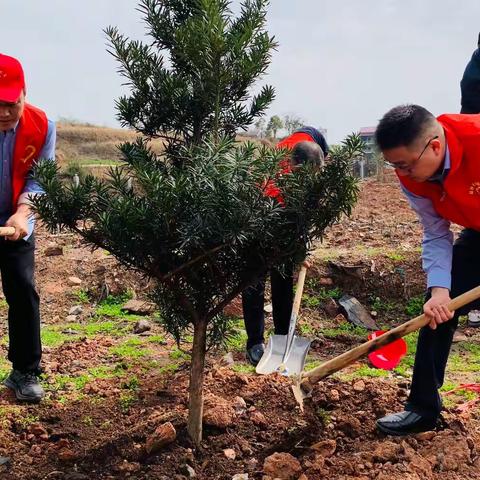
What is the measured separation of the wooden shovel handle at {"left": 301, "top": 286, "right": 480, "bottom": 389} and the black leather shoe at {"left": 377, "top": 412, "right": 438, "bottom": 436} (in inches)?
16.7

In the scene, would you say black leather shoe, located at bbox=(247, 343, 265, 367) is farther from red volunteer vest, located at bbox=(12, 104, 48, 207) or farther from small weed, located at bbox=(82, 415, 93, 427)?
red volunteer vest, located at bbox=(12, 104, 48, 207)

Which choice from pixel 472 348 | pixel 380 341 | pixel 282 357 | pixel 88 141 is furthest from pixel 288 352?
pixel 88 141

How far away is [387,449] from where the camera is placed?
3.23 metres

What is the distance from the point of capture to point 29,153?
3.82 meters

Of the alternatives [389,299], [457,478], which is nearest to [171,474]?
[457,478]

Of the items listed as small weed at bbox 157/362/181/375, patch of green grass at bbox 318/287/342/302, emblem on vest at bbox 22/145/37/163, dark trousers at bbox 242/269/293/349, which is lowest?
small weed at bbox 157/362/181/375

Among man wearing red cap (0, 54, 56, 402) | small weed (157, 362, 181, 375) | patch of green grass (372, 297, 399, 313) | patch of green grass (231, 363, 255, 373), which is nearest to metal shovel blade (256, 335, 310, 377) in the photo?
patch of green grass (231, 363, 255, 373)

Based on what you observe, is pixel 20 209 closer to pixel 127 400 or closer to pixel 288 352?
pixel 127 400

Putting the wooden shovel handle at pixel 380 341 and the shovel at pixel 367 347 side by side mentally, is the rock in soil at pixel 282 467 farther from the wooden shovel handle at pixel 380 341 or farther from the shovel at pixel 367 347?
the wooden shovel handle at pixel 380 341

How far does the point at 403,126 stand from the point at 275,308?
2.45m

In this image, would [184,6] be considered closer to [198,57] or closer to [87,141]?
[198,57]

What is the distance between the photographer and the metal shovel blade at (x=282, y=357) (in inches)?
183

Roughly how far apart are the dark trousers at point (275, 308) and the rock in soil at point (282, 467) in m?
1.90

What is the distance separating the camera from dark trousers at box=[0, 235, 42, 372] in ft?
13.2
